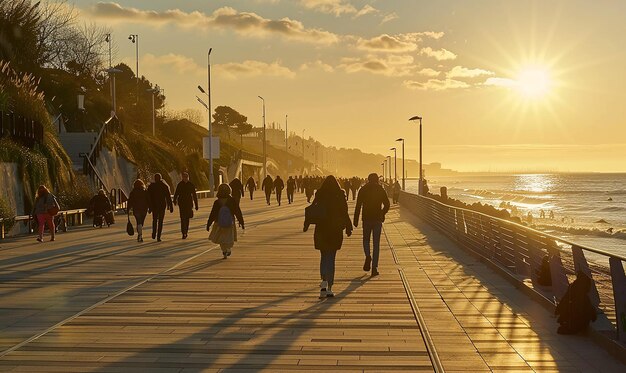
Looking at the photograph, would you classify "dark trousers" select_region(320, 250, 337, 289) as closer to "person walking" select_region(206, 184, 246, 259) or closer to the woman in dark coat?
the woman in dark coat

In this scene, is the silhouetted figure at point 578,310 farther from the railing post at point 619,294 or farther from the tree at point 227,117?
the tree at point 227,117

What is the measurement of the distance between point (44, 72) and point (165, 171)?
34.0ft

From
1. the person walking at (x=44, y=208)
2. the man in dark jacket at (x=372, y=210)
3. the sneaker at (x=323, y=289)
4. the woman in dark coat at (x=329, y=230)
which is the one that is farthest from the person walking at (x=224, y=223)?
the person walking at (x=44, y=208)

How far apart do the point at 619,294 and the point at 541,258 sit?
3498 mm

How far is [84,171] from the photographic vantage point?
34.7 m

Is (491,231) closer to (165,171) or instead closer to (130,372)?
(130,372)

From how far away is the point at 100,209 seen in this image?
27203 millimetres

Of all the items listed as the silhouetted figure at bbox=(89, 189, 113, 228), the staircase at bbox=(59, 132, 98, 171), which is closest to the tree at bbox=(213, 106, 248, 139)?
the staircase at bbox=(59, 132, 98, 171)

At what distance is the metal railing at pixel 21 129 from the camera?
24456 millimetres

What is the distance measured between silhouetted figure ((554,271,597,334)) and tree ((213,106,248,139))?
157638 mm

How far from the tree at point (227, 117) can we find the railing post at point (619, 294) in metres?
158

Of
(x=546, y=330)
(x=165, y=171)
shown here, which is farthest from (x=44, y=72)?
(x=546, y=330)

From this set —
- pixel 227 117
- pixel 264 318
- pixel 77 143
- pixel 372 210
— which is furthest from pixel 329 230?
pixel 227 117

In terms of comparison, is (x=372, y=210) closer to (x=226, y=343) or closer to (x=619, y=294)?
(x=226, y=343)
